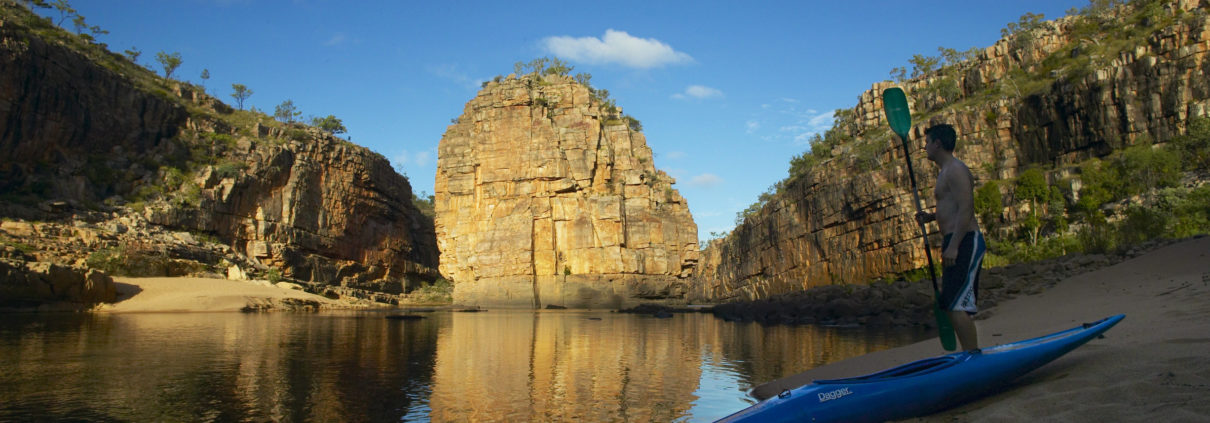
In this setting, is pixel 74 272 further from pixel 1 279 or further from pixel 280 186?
pixel 280 186

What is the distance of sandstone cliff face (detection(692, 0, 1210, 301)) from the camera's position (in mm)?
30984

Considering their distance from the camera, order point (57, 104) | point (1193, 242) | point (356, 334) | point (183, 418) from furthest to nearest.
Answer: point (57, 104) < point (356, 334) < point (1193, 242) < point (183, 418)

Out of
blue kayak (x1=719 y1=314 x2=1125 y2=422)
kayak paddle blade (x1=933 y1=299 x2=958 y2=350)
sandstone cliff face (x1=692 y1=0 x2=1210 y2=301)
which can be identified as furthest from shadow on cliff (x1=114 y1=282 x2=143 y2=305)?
sandstone cliff face (x1=692 y1=0 x2=1210 y2=301)

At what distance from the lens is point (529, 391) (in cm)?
779

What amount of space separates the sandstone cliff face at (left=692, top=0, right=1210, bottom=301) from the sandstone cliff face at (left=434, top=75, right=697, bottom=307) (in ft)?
30.4

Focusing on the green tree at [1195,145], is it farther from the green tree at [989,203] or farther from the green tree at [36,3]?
the green tree at [36,3]

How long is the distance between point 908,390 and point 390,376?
22.2 ft

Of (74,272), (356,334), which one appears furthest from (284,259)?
(356,334)

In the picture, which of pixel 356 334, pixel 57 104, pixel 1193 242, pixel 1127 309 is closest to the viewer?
pixel 1127 309

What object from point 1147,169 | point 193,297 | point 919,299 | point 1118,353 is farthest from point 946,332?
point 193,297

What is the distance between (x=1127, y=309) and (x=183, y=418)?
9.86 meters

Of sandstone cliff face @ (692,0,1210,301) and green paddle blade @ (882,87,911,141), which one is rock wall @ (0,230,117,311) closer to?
green paddle blade @ (882,87,911,141)

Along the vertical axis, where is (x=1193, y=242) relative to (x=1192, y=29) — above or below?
below

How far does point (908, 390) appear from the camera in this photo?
4.31m
